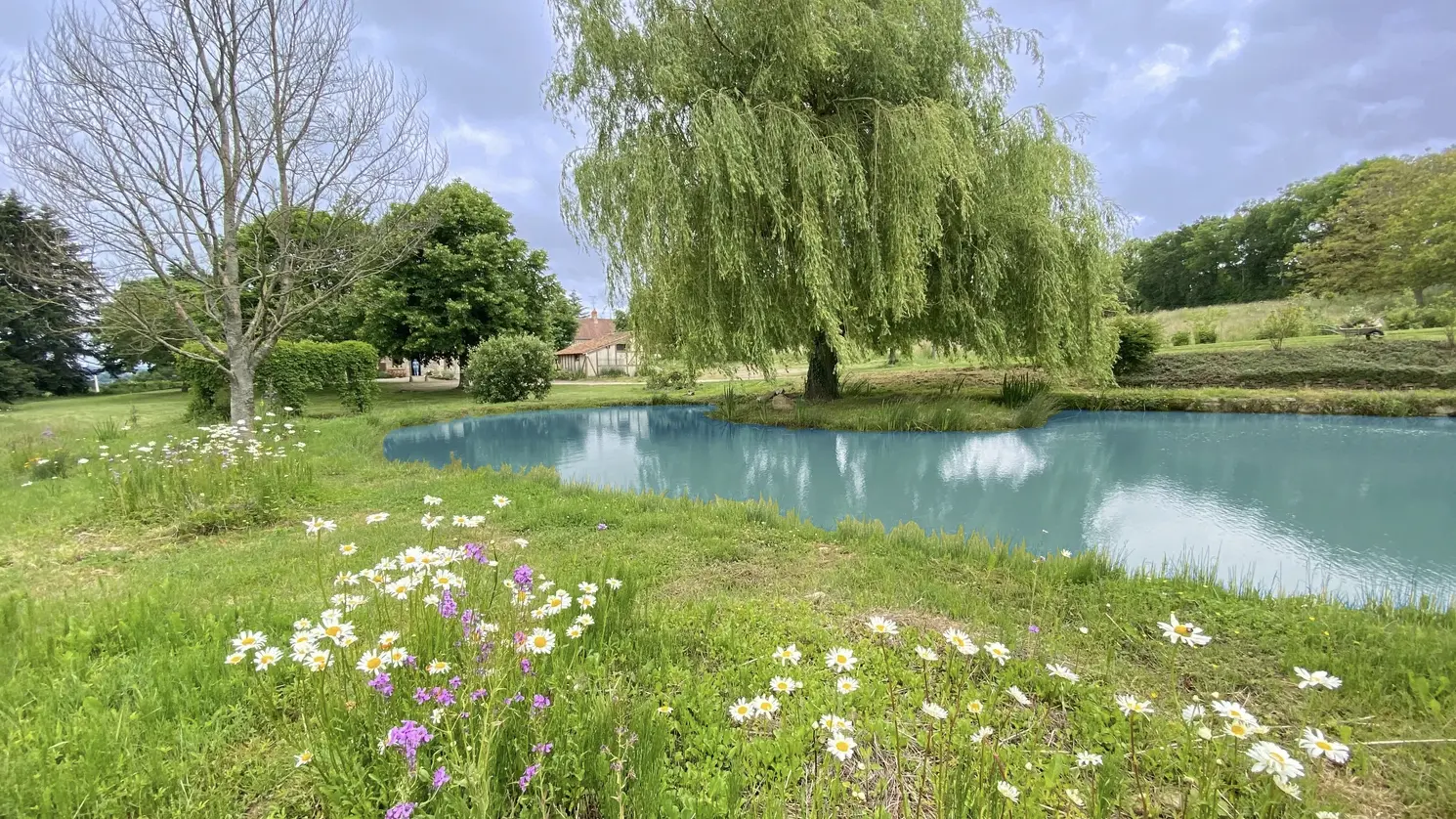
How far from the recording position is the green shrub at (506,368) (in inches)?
688

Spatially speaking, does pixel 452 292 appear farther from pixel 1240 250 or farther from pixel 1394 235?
pixel 1240 250

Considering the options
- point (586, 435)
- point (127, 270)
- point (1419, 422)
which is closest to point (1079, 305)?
point (1419, 422)

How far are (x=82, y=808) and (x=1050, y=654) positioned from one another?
10.6ft

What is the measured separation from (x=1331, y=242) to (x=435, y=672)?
112 ft

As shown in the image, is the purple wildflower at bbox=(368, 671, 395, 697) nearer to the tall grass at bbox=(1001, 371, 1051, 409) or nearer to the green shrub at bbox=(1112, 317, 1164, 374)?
the tall grass at bbox=(1001, 371, 1051, 409)

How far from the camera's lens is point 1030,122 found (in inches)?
421

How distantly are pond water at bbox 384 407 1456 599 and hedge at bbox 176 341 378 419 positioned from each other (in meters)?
2.59

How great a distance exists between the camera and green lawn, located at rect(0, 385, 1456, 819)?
1453 mm

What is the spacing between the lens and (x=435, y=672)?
1562 mm

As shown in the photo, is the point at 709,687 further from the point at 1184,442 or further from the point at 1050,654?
the point at 1184,442

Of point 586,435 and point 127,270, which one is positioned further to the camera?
point 586,435

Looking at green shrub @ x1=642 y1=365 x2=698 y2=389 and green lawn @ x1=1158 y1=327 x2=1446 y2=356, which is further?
green shrub @ x1=642 y1=365 x2=698 y2=389

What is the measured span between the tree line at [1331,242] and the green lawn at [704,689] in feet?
37.5

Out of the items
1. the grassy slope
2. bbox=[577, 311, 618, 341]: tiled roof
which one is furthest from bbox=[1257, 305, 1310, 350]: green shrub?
bbox=[577, 311, 618, 341]: tiled roof
